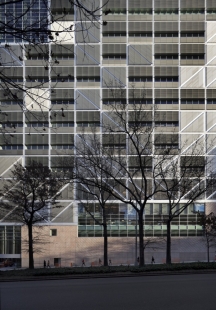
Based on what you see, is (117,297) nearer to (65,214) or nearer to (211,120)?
(65,214)

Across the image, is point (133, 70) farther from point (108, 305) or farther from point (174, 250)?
point (108, 305)

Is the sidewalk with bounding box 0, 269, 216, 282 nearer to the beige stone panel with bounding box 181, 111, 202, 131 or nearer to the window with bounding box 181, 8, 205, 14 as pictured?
the beige stone panel with bounding box 181, 111, 202, 131

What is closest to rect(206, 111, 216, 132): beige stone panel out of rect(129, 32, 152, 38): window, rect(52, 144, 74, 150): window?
rect(129, 32, 152, 38): window

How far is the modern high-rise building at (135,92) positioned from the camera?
77.6 m

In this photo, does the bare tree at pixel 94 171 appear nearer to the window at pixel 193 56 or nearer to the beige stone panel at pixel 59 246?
the beige stone panel at pixel 59 246

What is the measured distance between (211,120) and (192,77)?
672 cm

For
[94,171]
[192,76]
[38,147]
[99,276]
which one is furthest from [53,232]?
[99,276]

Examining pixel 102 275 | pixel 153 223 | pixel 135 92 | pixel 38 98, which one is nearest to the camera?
pixel 38 98

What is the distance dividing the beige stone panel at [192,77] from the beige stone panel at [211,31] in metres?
4.51

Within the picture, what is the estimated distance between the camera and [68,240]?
78500mm

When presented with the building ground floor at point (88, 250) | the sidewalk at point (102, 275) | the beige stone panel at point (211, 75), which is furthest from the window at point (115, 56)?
the sidewalk at point (102, 275)

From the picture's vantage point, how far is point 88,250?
257 ft

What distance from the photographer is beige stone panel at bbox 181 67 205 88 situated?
7844 centimetres

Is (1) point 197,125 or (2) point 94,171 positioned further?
(1) point 197,125
